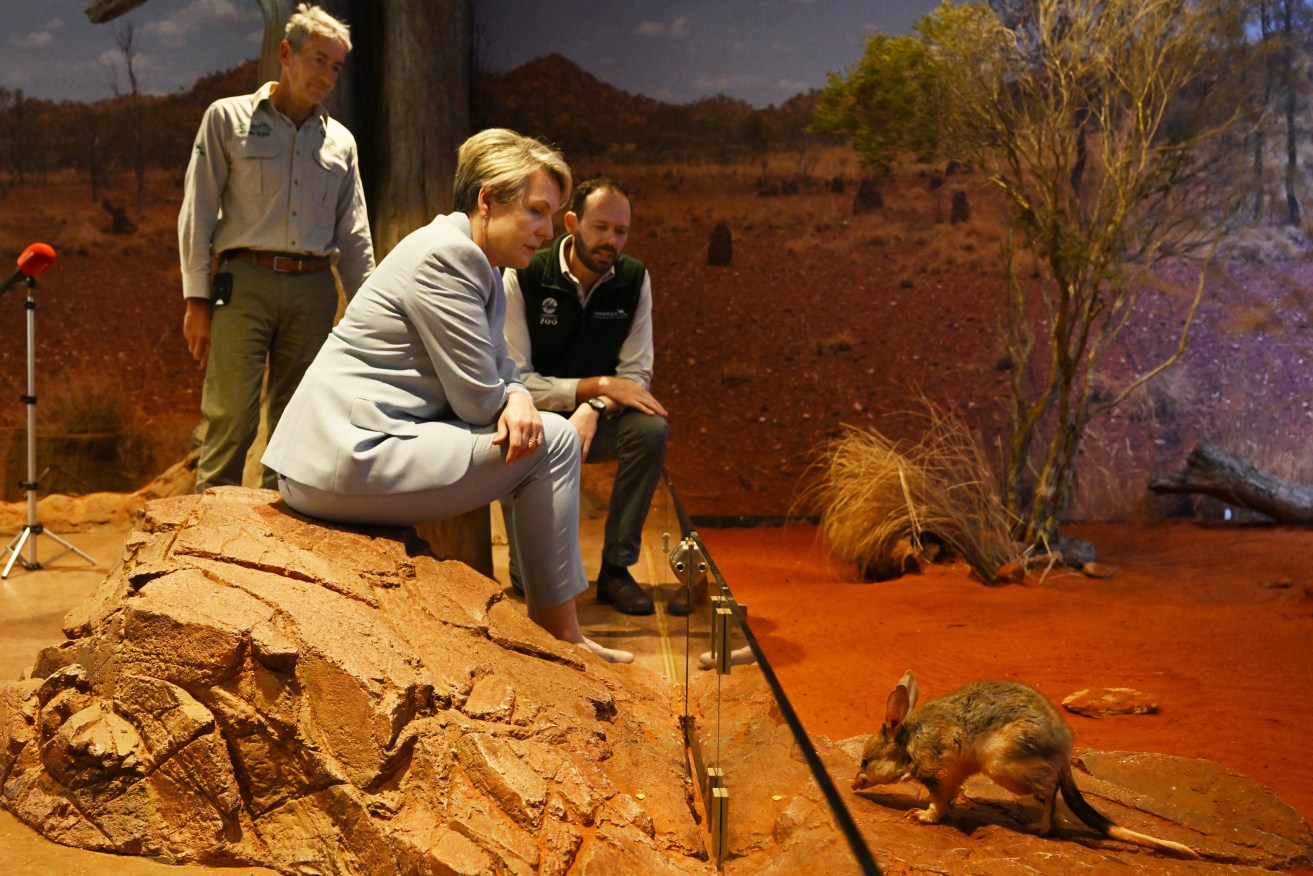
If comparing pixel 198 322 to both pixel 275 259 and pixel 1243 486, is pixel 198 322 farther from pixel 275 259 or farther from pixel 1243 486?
pixel 1243 486

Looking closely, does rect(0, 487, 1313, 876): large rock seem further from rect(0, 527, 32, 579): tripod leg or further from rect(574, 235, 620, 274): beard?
rect(0, 527, 32, 579): tripod leg

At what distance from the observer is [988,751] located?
8.60 feet

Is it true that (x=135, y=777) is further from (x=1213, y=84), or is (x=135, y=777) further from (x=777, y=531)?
(x=1213, y=84)

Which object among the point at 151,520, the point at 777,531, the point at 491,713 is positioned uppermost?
the point at 151,520

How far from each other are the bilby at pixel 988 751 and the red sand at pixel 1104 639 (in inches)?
34.3

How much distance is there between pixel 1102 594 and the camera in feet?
18.4

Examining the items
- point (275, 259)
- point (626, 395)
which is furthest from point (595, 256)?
point (275, 259)

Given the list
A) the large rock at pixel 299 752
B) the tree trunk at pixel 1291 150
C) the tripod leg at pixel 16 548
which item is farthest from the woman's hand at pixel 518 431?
the tree trunk at pixel 1291 150

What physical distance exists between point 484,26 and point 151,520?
564cm

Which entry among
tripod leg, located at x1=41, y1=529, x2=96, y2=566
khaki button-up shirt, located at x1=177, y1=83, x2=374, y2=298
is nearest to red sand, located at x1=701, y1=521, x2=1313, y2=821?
khaki button-up shirt, located at x1=177, y1=83, x2=374, y2=298

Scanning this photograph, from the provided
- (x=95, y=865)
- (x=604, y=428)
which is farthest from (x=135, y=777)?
(x=604, y=428)

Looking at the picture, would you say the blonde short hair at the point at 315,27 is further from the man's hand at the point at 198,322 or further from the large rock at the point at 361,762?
the large rock at the point at 361,762

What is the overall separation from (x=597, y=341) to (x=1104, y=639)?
2391 mm

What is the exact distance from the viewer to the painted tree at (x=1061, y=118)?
20.1ft
